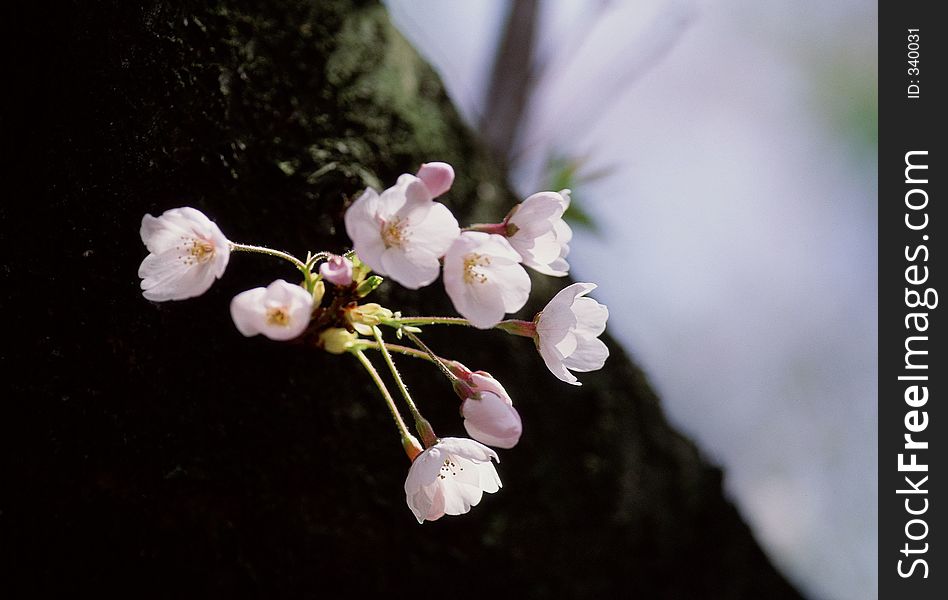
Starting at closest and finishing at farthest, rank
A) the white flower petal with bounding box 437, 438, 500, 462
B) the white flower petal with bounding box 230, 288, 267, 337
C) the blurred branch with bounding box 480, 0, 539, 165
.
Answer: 1. the white flower petal with bounding box 230, 288, 267, 337
2. the white flower petal with bounding box 437, 438, 500, 462
3. the blurred branch with bounding box 480, 0, 539, 165

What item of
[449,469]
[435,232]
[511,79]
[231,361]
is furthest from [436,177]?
[511,79]

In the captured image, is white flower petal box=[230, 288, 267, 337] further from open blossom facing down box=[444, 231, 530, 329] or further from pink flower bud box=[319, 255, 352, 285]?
open blossom facing down box=[444, 231, 530, 329]

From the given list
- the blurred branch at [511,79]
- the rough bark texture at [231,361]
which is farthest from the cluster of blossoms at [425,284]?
the blurred branch at [511,79]

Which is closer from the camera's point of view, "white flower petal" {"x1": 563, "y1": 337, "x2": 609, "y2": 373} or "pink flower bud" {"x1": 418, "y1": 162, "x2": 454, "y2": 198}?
"pink flower bud" {"x1": 418, "y1": 162, "x2": 454, "y2": 198}

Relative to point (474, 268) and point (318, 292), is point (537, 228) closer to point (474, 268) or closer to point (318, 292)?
point (474, 268)

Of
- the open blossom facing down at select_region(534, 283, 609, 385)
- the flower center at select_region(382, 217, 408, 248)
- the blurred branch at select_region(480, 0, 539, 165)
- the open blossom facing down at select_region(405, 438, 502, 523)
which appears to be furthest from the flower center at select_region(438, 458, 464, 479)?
the blurred branch at select_region(480, 0, 539, 165)

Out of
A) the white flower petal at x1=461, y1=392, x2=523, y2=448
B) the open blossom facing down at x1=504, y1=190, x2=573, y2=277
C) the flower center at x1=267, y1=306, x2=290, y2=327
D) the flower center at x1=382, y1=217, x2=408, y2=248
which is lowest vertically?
the white flower petal at x1=461, y1=392, x2=523, y2=448

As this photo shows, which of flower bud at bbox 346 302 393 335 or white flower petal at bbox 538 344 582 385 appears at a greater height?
flower bud at bbox 346 302 393 335
